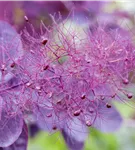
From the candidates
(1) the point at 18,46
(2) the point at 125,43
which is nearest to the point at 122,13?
(2) the point at 125,43

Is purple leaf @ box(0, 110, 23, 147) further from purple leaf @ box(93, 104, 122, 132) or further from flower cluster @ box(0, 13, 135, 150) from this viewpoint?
purple leaf @ box(93, 104, 122, 132)

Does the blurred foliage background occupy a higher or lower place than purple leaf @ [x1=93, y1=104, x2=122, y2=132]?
lower

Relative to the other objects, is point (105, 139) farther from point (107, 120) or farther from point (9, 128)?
point (9, 128)

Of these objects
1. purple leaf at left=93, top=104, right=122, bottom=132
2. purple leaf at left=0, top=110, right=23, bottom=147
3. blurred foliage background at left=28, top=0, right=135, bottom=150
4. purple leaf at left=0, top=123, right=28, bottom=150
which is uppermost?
purple leaf at left=0, top=110, right=23, bottom=147

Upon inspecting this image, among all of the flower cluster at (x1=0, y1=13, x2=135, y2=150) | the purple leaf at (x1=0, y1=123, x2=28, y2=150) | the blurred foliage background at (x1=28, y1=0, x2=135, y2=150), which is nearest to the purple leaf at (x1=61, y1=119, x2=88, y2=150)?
the flower cluster at (x1=0, y1=13, x2=135, y2=150)

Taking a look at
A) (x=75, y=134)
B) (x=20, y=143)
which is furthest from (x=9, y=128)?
(x=75, y=134)

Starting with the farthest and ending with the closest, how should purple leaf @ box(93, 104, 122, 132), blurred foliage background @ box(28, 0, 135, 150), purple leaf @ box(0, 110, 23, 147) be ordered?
blurred foliage background @ box(28, 0, 135, 150) → purple leaf @ box(93, 104, 122, 132) → purple leaf @ box(0, 110, 23, 147)

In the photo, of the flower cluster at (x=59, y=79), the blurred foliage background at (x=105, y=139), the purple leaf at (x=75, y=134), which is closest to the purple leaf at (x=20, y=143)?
the flower cluster at (x=59, y=79)

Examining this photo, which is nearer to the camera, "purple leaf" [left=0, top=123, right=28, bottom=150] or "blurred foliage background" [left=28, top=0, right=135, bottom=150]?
"purple leaf" [left=0, top=123, right=28, bottom=150]
